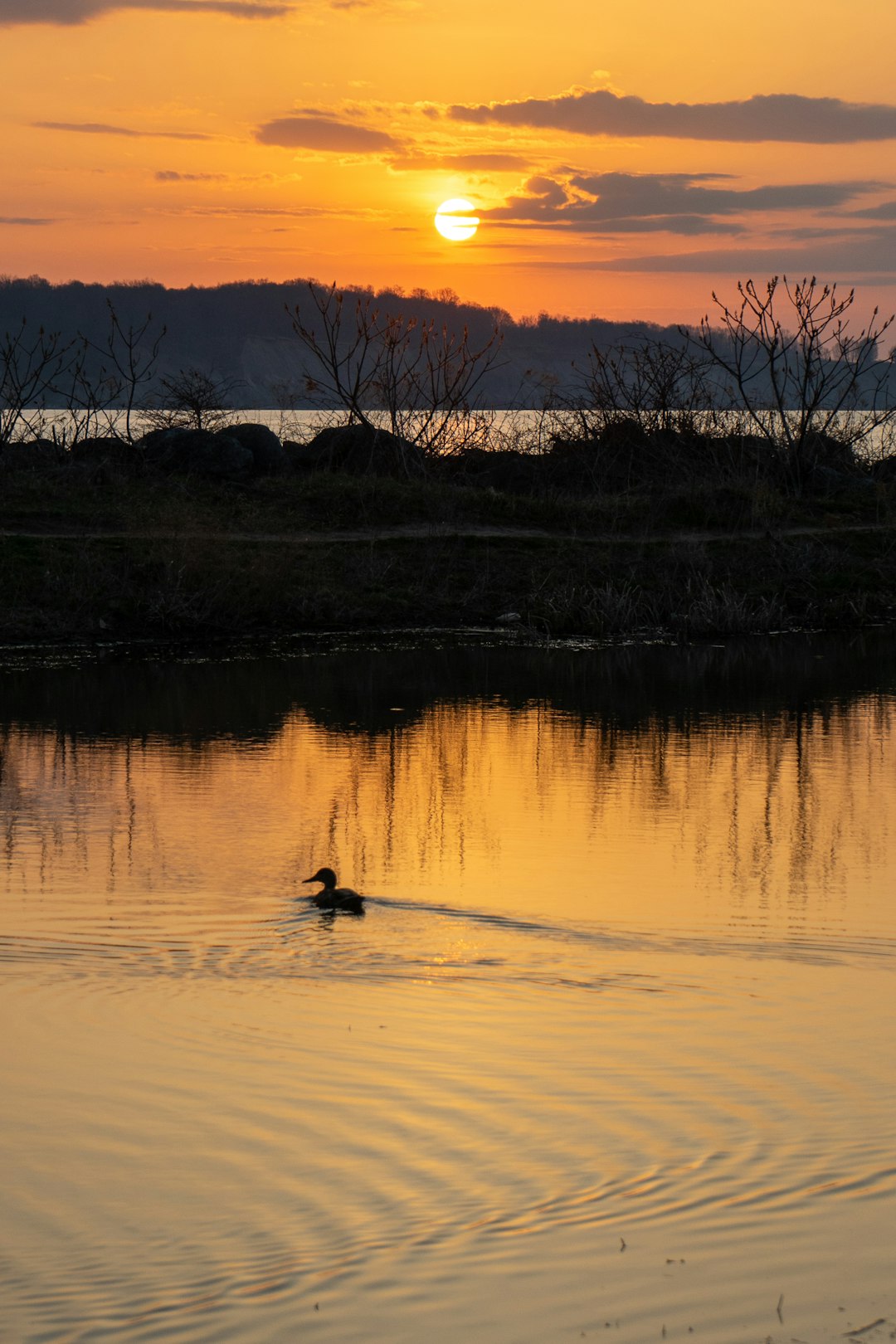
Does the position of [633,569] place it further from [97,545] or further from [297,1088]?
[297,1088]

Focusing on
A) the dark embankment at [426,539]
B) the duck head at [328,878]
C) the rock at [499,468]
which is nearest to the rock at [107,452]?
the dark embankment at [426,539]

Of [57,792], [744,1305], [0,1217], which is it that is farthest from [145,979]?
[57,792]

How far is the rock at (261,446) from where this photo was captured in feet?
112

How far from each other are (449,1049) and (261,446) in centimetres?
2737

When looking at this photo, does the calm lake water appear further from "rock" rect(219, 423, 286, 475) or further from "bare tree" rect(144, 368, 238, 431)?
"bare tree" rect(144, 368, 238, 431)

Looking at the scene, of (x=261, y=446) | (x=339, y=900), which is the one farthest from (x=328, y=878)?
(x=261, y=446)

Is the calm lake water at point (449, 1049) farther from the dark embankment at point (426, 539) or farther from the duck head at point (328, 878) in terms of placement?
the dark embankment at point (426, 539)

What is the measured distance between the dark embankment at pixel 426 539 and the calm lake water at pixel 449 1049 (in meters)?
10.3

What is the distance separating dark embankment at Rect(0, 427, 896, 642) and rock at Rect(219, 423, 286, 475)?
0.06 meters

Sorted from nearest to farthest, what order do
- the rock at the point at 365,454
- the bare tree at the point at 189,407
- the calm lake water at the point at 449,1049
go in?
the calm lake water at the point at 449,1049
the rock at the point at 365,454
the bare tree at the point at 189,407

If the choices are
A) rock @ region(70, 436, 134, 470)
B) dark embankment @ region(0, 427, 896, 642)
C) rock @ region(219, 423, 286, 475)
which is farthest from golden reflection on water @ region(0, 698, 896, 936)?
rock @ region(219, 423, 286, 475)

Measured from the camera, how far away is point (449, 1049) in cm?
797

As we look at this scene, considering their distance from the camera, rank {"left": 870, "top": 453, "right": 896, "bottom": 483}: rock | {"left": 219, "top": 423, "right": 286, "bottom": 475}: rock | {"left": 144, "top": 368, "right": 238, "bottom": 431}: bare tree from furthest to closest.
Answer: {"left": 870, "top": 453, "right": 896, "bottom": 483}: rock
{"left": 144, "top": 368, "right": 238, "bottom": 431}: bare tree
{"left": 219, "top": 423, "right": 286, "bottom": 475}: rock

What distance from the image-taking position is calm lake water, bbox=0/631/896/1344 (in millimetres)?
5656
